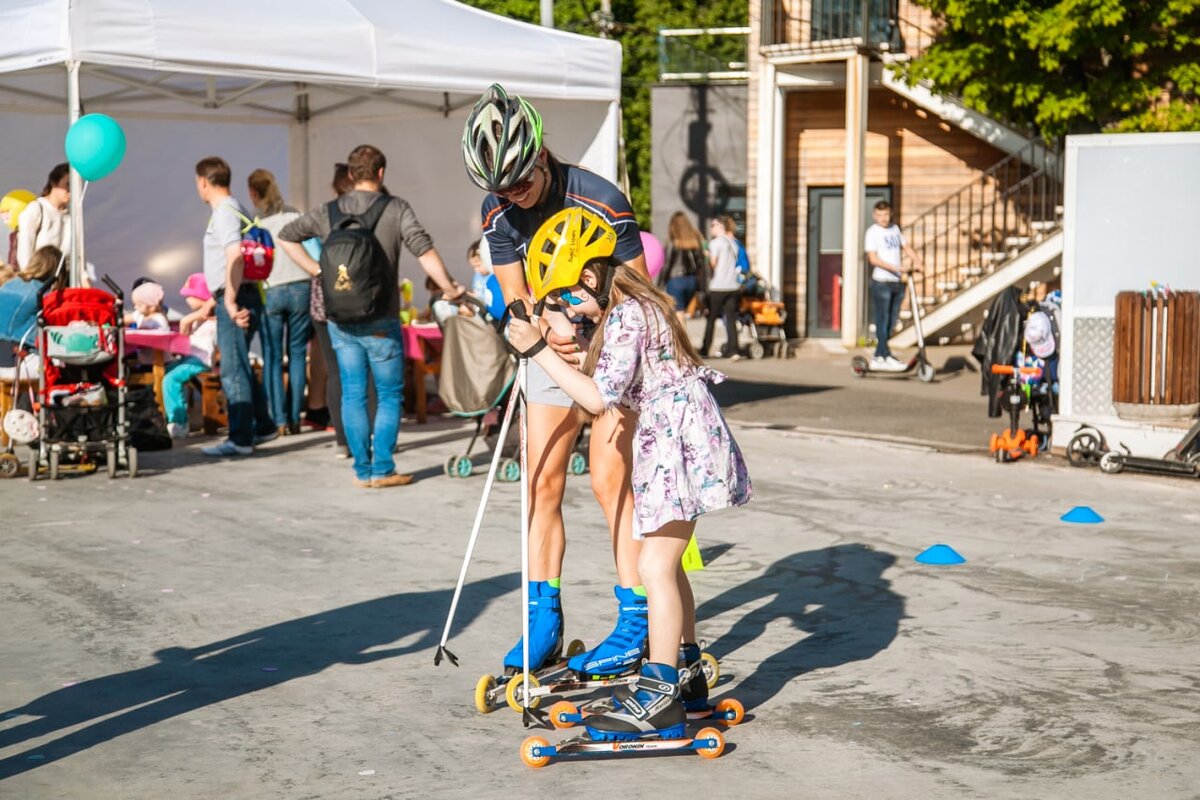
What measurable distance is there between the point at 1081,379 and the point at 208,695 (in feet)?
26.3

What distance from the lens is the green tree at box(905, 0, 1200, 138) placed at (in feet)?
60.9

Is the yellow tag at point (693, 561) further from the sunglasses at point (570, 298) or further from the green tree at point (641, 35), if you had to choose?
the green tree at point (641, 35)

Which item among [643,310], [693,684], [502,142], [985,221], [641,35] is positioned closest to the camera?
[643,310]

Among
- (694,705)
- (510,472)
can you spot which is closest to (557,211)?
(694,705)

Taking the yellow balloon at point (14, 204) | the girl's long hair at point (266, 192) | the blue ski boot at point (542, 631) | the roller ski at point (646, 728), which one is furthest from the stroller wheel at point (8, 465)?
the roller ski at point (646, 728)

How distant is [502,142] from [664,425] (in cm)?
124

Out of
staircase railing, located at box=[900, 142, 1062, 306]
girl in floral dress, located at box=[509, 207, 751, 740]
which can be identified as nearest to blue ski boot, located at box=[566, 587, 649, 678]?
girl in floral dress, located at box=[509, 207, 751, 740]

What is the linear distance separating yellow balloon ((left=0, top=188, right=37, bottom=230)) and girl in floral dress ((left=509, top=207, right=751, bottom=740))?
9.26 metres

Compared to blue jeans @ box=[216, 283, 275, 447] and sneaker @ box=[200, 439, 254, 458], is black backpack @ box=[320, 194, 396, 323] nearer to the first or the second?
blue jeans @ box=[216, 283, 275, 447]

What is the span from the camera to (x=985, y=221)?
76.8ft

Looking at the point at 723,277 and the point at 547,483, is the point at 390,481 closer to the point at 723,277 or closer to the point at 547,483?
the point at 547,483

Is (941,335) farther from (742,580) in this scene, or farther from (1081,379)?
(742,580)

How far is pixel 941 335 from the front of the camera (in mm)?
21984

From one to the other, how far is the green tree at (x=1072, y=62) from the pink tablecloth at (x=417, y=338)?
357 inches
